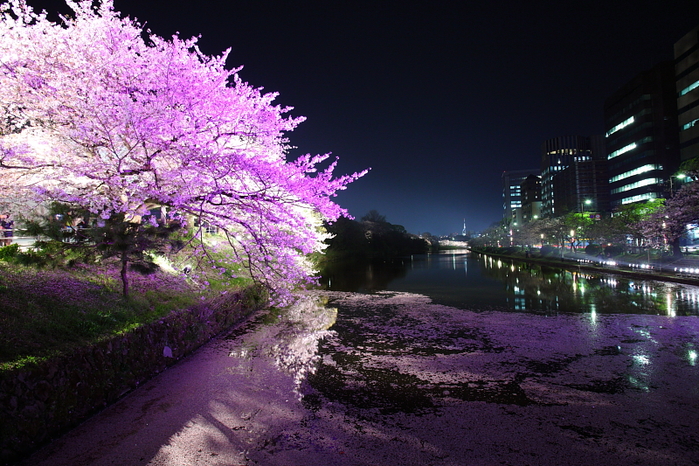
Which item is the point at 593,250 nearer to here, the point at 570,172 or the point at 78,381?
the point at 78,381

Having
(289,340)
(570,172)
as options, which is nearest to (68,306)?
(289,340)

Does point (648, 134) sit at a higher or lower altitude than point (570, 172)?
lower

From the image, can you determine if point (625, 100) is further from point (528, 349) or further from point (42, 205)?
point (42, 205)

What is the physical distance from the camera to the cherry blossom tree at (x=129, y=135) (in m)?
7.92

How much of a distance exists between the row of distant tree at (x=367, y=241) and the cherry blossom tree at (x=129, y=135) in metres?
36.0

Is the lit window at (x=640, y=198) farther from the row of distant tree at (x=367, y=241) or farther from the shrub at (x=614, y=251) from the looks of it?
the row of distant tree at (x=367, y=241)

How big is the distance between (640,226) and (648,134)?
62494 mm

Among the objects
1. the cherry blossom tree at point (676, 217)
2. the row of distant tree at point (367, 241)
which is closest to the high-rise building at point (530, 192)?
the row of distant tree at point (367, 241)

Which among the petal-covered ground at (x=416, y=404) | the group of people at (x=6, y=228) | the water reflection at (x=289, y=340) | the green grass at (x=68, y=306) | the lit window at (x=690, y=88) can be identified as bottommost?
the petal-covered ground at (x=416, y=404)

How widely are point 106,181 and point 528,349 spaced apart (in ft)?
34.6

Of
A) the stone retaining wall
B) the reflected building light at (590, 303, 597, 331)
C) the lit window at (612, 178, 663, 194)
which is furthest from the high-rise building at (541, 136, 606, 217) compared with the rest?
the stone retaining wall

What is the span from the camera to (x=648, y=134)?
76688 mm

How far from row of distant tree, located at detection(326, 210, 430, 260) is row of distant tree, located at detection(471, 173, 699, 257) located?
2795 centimetres

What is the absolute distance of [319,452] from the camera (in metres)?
4.79
